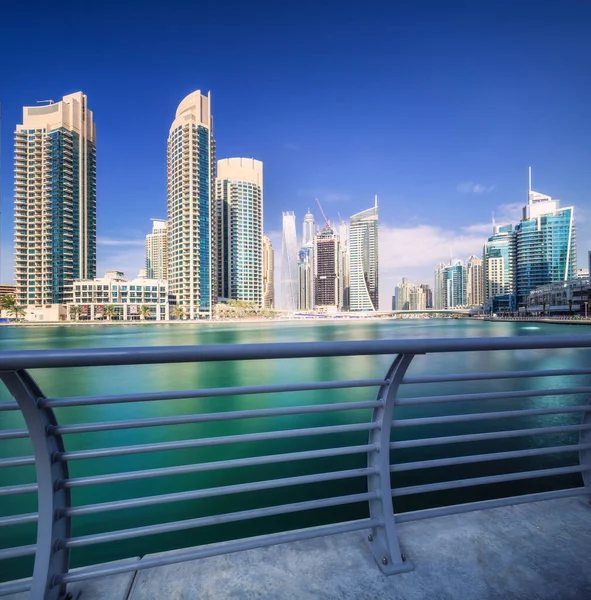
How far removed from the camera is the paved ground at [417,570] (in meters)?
1.50

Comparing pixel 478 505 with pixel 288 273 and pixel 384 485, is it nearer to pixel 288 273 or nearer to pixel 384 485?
pixel 384 485

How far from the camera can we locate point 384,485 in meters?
1.70

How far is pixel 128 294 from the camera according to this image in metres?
93.4

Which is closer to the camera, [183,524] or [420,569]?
[183,524]

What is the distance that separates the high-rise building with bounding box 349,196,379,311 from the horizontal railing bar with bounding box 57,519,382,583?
170519 millimetres

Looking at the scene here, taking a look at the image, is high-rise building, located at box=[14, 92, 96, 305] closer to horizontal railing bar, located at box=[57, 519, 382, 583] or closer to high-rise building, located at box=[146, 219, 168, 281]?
high-rise building, located at box=[146, 219, 168, 281]

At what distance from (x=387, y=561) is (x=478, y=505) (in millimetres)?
654

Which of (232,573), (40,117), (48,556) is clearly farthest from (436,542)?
(40,117)

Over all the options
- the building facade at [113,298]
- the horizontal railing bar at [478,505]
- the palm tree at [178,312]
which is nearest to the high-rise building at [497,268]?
the palm tree at [178,312]

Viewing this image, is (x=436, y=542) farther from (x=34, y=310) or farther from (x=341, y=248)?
(x=341, y=248)

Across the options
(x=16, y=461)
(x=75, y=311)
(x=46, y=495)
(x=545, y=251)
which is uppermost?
(x=545, y=251)

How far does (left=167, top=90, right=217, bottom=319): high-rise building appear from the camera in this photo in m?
103

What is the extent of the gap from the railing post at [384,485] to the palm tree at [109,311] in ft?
331

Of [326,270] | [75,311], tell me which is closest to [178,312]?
[75,311]
